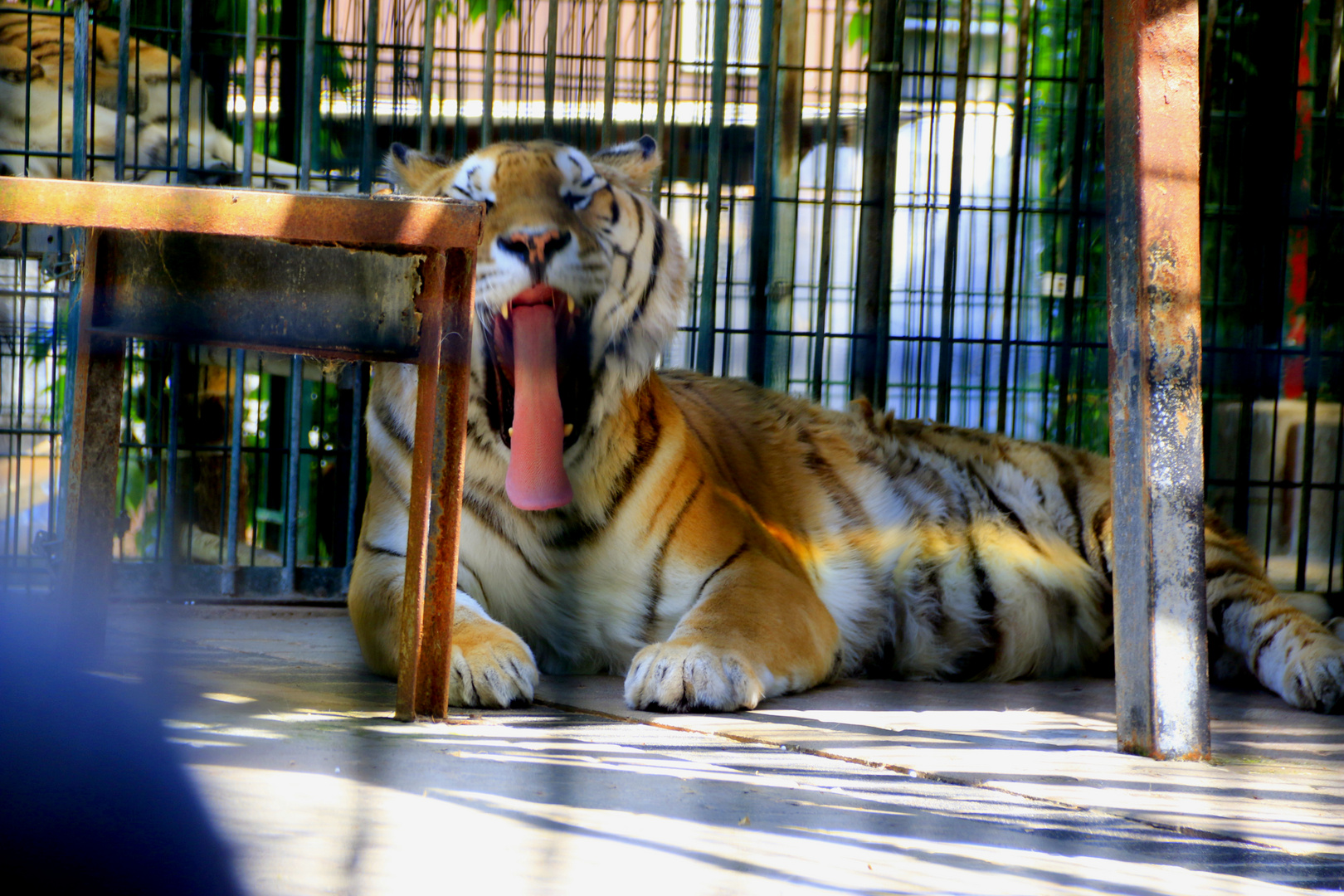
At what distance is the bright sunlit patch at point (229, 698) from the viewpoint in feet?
6.11

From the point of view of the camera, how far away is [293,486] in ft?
11.4

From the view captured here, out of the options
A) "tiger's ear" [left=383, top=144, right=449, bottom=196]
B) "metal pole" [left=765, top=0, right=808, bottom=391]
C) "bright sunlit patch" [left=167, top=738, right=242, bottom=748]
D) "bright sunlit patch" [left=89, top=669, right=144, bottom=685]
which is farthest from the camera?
"metal pole" [left=765, top=0, right=808, bottom=391]

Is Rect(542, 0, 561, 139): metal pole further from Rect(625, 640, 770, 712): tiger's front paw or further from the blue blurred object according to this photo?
the blue blurred object

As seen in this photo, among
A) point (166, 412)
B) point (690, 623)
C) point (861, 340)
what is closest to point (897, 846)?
point (690, 623)

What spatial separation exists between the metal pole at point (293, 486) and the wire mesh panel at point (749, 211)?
0.01 metres

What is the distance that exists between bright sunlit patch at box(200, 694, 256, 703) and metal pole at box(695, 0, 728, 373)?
2.00 m

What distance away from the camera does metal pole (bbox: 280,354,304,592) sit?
11.2ft

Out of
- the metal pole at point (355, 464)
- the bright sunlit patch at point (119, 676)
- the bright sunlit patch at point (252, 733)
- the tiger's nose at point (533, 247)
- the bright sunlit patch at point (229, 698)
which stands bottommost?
the bright sunlit patch at point (119, 676)

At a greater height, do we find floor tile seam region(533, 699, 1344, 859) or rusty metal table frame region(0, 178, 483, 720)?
rusty metal table frame region(0, 178, 483, 720)

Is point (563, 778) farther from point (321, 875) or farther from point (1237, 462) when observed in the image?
point (1237, 462)

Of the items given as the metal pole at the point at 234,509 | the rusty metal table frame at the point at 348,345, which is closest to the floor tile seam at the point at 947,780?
the rusty metal table frame at the point at 348,345

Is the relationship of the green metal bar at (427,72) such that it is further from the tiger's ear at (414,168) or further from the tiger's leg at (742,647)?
the tiger's leg at (742,647)

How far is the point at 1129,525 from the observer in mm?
1774

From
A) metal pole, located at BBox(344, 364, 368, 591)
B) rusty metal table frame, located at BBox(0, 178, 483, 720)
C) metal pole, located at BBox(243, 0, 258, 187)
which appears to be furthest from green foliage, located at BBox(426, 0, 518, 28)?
rusty metal table frame, located at BBox(0, 178, 483, 720)
